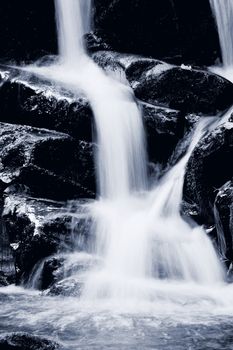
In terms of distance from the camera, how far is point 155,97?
10344mm

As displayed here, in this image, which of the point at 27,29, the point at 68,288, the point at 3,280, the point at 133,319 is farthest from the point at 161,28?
the point at 133,319

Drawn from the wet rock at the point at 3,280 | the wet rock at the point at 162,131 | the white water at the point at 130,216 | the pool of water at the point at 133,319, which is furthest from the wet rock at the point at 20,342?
the wet rock at the point at 162,131

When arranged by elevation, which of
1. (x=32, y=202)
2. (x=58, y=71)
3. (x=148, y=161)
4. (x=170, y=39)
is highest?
(x=170, y=39)

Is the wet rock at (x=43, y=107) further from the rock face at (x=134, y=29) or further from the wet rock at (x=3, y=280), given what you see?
the wet rock at (x=3, y=280)

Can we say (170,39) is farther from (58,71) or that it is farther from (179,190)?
(179,190)

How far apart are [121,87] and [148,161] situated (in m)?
2.19


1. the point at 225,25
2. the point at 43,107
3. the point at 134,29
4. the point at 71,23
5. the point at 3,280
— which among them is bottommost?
the point at 3,280

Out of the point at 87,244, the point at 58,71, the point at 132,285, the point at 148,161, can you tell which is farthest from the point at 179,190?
the point at 58,71

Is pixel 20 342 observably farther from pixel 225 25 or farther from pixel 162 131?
pixel 225 25

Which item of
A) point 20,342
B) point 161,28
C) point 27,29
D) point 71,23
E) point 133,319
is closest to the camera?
point 20,342

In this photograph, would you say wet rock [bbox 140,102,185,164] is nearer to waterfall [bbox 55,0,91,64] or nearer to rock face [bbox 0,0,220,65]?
rock face [bbox 0,0,220,65]

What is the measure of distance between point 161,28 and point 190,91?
3.57 m

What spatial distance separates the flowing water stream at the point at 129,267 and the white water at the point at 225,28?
3.56 metres

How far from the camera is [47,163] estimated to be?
31.0 ft
